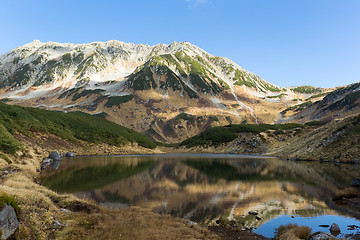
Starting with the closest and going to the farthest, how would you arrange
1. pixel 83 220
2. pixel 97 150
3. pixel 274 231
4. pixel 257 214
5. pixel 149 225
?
pixel 83 220 < pixel 149 225 < pixel 274 231 < pixel 257 214 < pixel 97 150

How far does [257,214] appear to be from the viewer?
88.0 feet

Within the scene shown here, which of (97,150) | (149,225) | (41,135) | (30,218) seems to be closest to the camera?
(30,218)

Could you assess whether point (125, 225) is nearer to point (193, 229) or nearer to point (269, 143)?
point (193, 229)

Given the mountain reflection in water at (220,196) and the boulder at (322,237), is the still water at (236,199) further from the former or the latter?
the boulder at (322,237)

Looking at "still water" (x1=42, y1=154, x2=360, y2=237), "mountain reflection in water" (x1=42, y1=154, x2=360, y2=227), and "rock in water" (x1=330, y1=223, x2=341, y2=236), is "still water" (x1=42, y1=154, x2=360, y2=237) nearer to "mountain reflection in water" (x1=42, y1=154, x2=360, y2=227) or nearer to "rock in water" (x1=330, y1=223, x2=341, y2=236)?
"mountain reflection in water" (x1=42, y1=154, x2=360, y2=227)

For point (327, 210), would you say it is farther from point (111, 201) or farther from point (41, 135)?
point (41, 135)

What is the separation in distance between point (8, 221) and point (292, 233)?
2093cm

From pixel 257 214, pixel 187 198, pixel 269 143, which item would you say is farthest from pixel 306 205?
pixel 269 143

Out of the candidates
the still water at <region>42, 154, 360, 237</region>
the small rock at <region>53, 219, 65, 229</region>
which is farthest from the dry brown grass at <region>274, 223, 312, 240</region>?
the small rock at <region>53, 219, 65, 229</region>

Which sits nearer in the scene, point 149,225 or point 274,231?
point 149,225

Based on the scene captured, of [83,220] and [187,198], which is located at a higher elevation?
[83,220]

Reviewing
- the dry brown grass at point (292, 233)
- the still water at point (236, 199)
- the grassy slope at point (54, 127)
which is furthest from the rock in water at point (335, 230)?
the grassy slope at point (54, 127)

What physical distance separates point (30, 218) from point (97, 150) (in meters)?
122

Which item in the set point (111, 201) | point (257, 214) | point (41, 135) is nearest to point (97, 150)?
point (41, 135)
